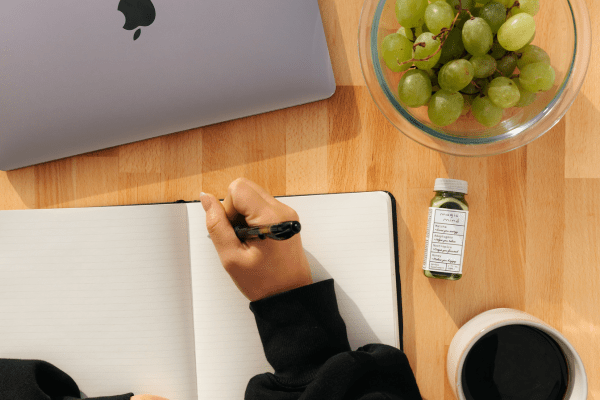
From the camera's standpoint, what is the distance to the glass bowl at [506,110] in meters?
0.51

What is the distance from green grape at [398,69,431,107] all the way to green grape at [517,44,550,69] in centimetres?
11

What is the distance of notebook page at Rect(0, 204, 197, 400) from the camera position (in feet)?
1.96

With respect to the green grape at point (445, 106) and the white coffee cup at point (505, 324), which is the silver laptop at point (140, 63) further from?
the white coffee cup at point (505, 324)

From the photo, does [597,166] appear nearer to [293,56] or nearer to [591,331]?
[591,331]

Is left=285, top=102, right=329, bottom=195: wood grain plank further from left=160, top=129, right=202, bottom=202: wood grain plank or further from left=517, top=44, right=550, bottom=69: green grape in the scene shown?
left=517, top=44, right=550, bottom=69: green grape

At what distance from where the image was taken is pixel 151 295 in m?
0.60

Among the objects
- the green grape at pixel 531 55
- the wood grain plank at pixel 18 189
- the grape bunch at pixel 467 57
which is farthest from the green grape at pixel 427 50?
the wood grain plank at pixel 18 189

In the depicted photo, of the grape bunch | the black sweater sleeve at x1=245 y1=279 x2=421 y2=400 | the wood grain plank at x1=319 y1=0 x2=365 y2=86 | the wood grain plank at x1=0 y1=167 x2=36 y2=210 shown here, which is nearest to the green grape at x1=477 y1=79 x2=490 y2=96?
the grape bunch

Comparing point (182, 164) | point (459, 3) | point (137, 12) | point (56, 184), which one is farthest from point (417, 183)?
point (56, 184)

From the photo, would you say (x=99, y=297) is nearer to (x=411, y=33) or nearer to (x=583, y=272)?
(x=411, y=33)

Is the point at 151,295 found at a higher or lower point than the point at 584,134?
lower

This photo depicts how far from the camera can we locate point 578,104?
0.61 meters

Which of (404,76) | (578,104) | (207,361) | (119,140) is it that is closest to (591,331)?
(578,104)

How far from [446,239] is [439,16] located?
310 millimetres
